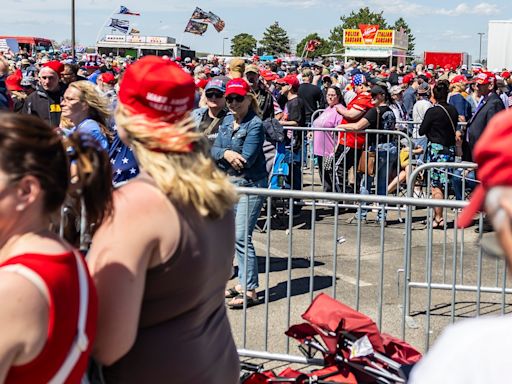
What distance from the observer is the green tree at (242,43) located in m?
101

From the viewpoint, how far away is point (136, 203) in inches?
82.7

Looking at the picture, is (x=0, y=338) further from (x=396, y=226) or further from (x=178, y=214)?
(x=396, y=226)

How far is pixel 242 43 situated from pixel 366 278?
326 ft

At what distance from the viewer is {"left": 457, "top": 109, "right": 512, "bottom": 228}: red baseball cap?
1266 millimetres

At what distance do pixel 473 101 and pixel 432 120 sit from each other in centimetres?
599

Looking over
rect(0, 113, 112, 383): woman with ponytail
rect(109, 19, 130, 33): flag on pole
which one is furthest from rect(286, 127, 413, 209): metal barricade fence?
rect(109, 19, 130, 33): flag on pole

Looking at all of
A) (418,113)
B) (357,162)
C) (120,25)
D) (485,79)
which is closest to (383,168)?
(357,162)

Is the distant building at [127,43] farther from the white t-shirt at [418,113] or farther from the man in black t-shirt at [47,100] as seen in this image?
the man in black t-shirt at [47,100]

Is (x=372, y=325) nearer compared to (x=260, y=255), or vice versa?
(x=372, y=325)

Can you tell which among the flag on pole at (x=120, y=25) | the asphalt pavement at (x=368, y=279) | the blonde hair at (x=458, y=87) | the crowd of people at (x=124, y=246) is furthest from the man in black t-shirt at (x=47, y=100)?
the flag on pole at (x=120, y=25)

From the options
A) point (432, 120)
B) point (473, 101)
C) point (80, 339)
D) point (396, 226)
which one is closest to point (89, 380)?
point (80, 339)

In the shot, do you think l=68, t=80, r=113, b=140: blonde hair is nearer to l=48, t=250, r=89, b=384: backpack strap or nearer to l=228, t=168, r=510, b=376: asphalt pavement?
l=228, t=168, r=510, b=376: asphalt pavement

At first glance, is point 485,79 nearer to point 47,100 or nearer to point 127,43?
point 47,100

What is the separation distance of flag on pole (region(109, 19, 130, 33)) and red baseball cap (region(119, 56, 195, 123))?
37002mm
